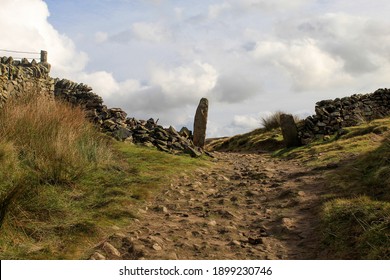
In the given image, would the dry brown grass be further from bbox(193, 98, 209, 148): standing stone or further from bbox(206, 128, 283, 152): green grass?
bbox(206, 128, 283, 152): green grass

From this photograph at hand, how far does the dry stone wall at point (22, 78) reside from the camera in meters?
12.9

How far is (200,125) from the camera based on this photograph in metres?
17.7

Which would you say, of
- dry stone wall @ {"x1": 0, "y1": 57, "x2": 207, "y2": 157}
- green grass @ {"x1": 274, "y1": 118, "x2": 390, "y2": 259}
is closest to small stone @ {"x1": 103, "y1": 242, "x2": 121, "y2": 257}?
green grass @ {"x1": 274, "y1": 118, "x2": 390, "y2": 259}

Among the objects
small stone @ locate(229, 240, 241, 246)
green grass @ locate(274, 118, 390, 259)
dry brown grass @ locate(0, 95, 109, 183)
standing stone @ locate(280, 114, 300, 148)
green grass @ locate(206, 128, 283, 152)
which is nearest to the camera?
green grass @ locate(274, 118, 390, 259)

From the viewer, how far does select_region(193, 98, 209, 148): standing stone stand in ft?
57.6

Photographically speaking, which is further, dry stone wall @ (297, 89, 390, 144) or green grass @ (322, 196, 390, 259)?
dry stone wall @ (297, 89, 390, 144)

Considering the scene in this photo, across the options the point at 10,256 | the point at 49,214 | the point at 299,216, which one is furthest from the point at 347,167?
the point at 10,256

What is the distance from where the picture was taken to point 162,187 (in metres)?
8.87

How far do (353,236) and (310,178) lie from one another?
13.7ft

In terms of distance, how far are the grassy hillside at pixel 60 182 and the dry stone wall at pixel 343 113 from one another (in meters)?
8.75

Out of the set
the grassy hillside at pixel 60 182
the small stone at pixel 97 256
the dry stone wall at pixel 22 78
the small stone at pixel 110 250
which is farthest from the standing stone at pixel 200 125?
the small stone at pixel 97 256

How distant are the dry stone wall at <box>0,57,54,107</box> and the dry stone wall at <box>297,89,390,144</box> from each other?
10.8 metres

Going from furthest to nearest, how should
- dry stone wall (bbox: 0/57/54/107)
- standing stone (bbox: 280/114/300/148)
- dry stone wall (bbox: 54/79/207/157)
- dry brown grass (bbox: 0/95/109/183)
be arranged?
standing stone (bbox: 280/114/300/148) → dry stone wall (bbox: 54/79/207/157) → dry stone wall (bbox: 0/57/54/107) → dry brown grass (bbox: 0/95/109/183)
